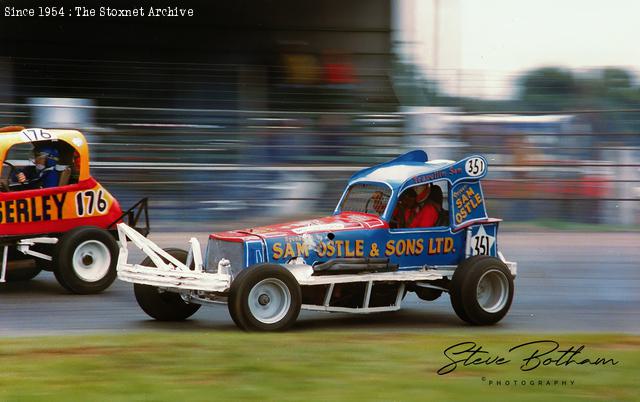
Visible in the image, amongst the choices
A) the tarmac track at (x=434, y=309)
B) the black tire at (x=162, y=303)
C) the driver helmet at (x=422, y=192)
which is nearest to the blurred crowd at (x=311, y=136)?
the tarmac track at (x=434, y=309)

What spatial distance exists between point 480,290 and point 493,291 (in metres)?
0.12

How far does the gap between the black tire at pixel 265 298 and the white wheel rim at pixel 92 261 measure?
9.87ft

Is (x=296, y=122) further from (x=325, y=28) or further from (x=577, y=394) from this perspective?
(x=577, y=394)

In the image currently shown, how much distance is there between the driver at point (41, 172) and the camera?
11.4 meters

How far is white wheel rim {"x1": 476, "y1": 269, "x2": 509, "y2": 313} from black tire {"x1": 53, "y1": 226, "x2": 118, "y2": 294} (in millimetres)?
3898

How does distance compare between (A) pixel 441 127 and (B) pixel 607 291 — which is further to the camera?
(A) pixel 441 127

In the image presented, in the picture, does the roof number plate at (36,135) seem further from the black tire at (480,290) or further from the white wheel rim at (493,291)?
the white wheel rim at (493,291)

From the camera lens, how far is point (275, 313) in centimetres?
881

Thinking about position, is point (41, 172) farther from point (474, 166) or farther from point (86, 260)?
point (474, 166)

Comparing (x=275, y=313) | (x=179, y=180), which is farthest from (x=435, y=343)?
(x=179, y=180)

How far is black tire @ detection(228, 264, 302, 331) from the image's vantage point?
28.0 ft

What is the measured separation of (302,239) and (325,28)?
11812 millimetres

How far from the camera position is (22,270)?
1200 centimetres
